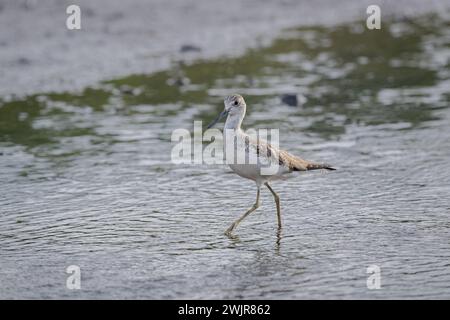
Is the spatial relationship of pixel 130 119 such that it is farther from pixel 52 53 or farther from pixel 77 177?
pixel 52 53

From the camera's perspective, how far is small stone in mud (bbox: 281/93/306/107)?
492 inches

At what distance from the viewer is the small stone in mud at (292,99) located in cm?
1249

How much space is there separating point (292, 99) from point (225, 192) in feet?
13.4

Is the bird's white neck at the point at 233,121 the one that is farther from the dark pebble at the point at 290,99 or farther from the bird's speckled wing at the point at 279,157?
the dark pebble at the point at 290,99

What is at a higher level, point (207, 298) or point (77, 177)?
point (77, 177)

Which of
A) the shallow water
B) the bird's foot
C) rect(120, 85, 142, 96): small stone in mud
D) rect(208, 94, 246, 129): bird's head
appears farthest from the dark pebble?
the bird's foot

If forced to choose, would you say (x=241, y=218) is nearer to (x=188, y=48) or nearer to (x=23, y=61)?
(x=23, y=61)

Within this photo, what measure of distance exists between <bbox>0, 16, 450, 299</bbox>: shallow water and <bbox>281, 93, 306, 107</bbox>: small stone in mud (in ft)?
0.41

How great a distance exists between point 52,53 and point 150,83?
2271mm

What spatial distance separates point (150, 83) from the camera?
45.9 feet

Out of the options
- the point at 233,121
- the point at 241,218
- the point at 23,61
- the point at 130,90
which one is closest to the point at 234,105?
the point at 233,121

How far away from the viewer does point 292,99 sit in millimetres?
12531

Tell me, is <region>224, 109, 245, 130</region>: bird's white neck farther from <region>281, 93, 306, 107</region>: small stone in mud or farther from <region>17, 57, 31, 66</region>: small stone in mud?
<region>17, 57, 31, 66</region>: small stone in mud

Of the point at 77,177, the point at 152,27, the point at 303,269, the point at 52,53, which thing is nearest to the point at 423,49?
the point at 152,27
